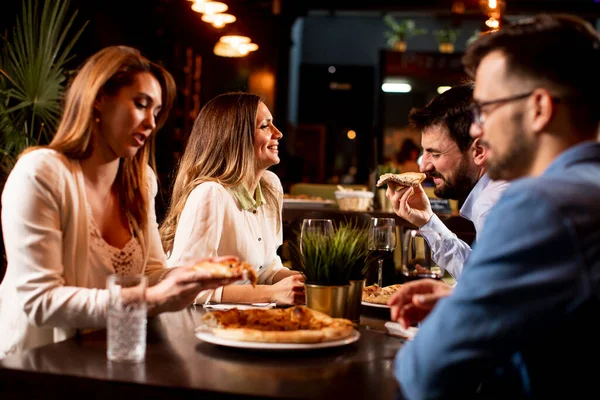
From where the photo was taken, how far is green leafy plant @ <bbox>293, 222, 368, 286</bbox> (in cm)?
193

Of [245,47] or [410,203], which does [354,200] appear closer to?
[410,203]

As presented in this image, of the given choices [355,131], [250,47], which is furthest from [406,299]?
[355,131]

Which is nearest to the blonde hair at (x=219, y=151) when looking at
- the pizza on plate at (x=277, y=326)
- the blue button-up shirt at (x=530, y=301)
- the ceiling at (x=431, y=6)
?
the pizza on plate at (x=277, y=326)

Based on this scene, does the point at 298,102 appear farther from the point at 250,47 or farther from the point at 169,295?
the point at 169,295

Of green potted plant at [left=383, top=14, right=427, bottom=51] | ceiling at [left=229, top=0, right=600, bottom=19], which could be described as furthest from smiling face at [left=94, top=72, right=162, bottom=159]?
green potted plant at [left=383, top=14, right=427, bottom=51]

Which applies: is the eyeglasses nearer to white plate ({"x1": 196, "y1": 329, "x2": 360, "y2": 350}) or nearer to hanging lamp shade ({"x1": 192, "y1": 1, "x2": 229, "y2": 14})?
white plate ({"x1": 196, "y1": 329, "x2": 360, "y2": 350})

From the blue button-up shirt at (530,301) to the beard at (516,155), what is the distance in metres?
0.12

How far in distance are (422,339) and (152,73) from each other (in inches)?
46.2

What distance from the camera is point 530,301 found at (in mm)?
1161

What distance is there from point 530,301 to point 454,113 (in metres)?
2.20

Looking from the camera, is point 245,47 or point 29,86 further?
point 245,47

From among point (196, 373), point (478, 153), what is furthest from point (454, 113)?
point (196, 373)

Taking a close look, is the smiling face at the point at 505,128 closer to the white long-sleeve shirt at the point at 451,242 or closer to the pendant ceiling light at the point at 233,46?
the white long-sleeve shirt at the point at 451,242

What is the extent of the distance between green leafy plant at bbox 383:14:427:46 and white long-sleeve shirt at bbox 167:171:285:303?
1172cm
